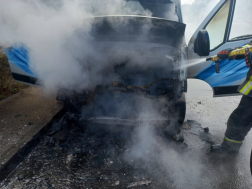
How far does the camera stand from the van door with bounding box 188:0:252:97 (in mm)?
2980

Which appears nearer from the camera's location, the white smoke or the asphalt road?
the asphalt road

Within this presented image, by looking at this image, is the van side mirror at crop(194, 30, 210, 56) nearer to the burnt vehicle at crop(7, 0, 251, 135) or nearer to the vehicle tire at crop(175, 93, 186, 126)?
the burnt vehicle at crop(7, 0, 251, 135)

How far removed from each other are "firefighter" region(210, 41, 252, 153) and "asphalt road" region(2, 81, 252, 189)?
17 centimetres

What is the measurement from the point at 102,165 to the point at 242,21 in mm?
3294

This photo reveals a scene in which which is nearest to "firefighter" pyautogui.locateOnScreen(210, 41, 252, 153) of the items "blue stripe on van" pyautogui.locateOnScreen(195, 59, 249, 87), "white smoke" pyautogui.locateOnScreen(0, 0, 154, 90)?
"blue stripe on van" pyautogui.locateOnScreen(195, 59, 249, 87)

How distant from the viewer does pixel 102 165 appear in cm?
Answer: 266

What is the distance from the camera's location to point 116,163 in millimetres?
2715

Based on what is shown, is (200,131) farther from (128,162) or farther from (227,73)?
(128,162)

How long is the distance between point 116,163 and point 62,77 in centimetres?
164

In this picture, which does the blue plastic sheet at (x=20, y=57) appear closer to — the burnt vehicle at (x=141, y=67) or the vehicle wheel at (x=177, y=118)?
the burnt vehicle at (x=141, y=67)

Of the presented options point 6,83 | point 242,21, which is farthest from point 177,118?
point 6,83

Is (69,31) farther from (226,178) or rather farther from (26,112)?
(226,178)

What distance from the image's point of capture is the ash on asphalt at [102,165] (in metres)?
2.40

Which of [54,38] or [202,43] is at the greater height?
[54,38]
